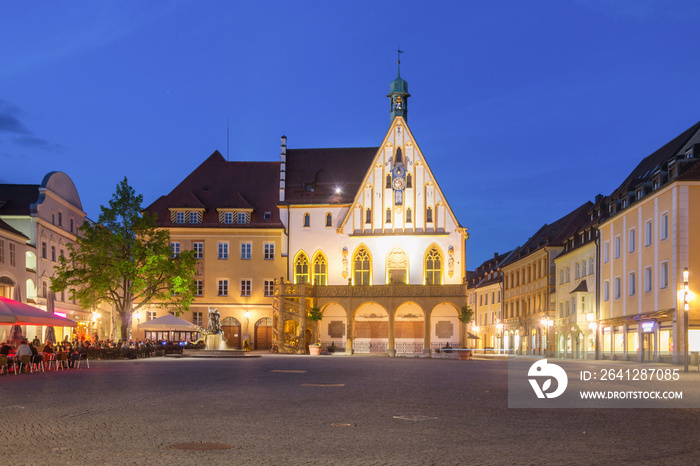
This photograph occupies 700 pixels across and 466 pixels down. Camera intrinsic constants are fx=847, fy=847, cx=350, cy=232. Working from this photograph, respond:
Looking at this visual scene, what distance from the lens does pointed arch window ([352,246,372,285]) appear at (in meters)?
65.9

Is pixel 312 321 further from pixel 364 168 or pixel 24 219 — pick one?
pixel 24 219

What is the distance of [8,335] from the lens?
160ft

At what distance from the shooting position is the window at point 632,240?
48.4 m

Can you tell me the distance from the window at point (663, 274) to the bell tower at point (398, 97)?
29892 millimetres

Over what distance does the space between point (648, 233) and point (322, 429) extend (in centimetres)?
3868

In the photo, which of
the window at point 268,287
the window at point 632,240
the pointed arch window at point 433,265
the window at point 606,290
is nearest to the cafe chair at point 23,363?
the window at point 632,240

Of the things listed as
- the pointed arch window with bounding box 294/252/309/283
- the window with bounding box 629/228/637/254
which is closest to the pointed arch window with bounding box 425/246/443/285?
the pointed arch window with bounding box 294/252/309/283

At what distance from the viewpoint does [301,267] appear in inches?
2623

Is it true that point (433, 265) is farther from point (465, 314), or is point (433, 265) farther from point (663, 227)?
point (663, 227)

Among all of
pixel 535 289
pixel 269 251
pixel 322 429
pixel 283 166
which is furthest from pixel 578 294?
pixel 322 429

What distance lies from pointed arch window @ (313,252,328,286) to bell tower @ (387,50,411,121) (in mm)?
13144

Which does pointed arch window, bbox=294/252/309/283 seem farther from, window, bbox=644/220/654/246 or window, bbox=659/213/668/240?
window, bbox=659/213/668/240

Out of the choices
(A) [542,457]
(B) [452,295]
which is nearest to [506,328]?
(B) [452,295]

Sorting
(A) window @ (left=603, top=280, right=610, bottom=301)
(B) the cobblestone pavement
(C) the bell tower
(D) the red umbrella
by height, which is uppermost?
(C) the bell tower
